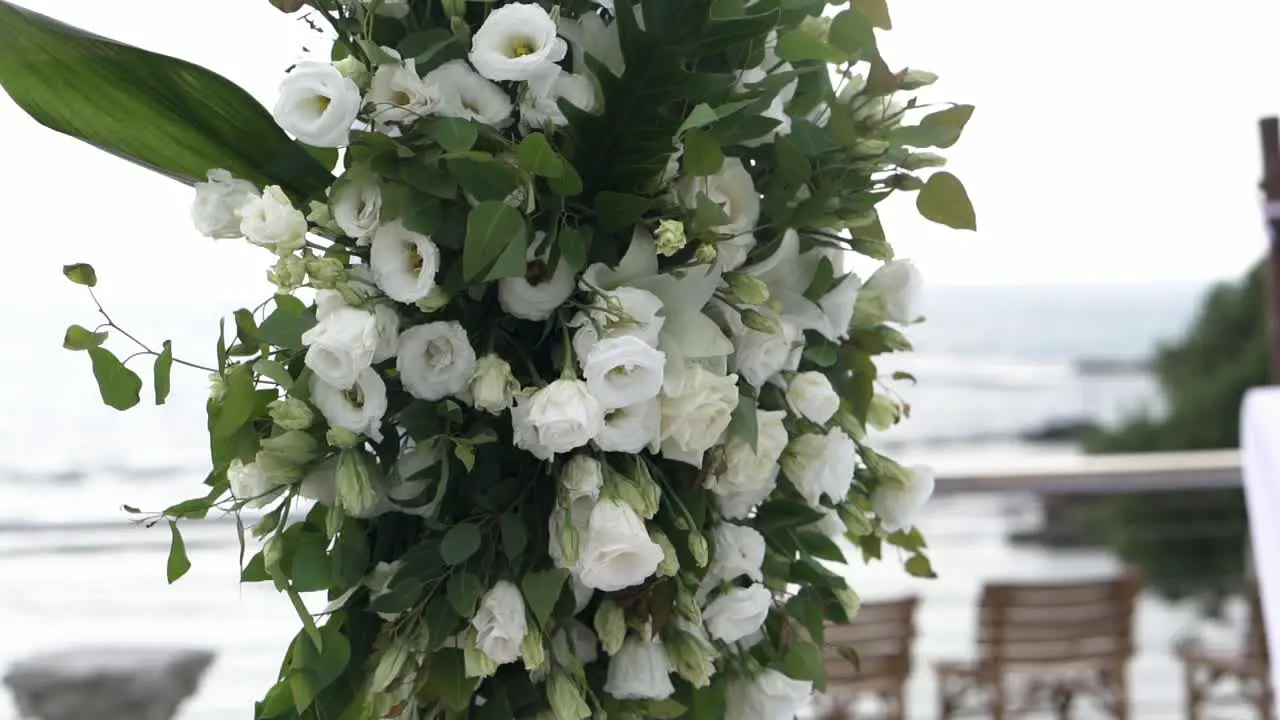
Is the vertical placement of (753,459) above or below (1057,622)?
above

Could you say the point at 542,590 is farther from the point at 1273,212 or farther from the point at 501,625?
the point at 1273,212

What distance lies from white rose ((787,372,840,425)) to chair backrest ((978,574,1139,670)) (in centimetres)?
199

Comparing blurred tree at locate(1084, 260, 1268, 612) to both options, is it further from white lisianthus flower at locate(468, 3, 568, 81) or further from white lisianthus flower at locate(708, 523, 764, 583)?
white lisianthus flower at locate(468, 3, 568, 81)

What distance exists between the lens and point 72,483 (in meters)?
11.7

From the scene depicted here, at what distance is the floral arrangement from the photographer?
486 mm

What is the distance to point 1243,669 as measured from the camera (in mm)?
2578

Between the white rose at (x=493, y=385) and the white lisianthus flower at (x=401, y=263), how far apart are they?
0.13 feet

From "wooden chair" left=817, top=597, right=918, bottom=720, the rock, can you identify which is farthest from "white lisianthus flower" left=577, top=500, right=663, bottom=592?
"wooden chair" left=817, top=597, right=918, bottom=720

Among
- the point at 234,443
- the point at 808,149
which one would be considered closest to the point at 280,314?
the point at 234,443

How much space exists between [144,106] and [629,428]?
Result: 27 cm

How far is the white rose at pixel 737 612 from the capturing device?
54cm

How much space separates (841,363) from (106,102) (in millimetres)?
396

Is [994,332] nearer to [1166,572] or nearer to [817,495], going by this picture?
[1166,572]

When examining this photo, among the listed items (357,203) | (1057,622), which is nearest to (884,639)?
(1057,622)
